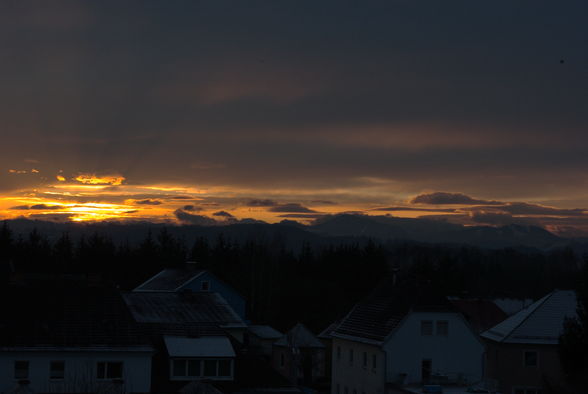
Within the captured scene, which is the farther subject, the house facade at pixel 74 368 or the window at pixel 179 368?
the window at pixel 179 368

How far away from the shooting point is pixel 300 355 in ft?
243

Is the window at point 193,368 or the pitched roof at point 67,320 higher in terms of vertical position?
the pitched roof at point 67,320

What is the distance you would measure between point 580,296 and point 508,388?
18756 millimetres

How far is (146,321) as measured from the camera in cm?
4541

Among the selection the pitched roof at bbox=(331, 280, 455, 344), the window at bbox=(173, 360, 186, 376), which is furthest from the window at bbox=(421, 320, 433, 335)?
the window at bbox=(173, 360, 186, 376)

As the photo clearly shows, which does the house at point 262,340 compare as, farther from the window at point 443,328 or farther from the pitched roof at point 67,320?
the pitched roof at point 67,320

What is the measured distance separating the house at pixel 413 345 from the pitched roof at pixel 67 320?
1718 centimetres

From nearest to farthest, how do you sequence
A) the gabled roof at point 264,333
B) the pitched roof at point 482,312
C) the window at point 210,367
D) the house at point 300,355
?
the window at point 210,367, the house at point 300,355, the gabled roof at point 264,333, the pitched roof at point 482,312

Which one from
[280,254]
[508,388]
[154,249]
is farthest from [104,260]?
[508,388]

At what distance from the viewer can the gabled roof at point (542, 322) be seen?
54094 mm

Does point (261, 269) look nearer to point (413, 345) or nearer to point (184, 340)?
point (413, 345)

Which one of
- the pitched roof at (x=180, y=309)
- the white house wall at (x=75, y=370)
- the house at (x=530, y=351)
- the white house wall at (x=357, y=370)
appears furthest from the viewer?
the house at (x=530, y=351)

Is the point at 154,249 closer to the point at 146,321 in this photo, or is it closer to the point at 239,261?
the point at 239,261

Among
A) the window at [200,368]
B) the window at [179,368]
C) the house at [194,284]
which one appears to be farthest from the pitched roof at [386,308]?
the house at [194,284]
